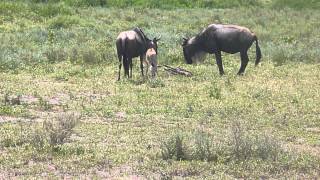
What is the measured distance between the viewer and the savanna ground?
337 inches

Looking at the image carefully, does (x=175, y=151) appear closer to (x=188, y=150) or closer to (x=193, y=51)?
(x=188, y=150)

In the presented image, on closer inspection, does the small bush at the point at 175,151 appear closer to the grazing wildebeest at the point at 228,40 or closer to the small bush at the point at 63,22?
the grazing wildebeest at the point at 228,40

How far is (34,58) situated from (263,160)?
12.3 metres

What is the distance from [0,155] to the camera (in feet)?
28.7

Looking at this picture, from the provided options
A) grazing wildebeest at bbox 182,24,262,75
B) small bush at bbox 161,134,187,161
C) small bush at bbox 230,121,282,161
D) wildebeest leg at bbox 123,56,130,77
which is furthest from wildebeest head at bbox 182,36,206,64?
small bush at bbox 161,134,187,161

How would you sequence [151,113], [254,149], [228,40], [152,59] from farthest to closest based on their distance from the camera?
1. [228,40]
2. [152,59]
3. [151,113]
4. [254,149]

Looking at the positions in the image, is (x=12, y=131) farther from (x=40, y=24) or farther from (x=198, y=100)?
(x=40, y=24)

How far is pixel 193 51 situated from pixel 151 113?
Answer: 25.5 ft

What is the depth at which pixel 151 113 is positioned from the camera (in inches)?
485

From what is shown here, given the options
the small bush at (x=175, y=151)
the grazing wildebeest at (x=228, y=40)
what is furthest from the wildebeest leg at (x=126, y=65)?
the small bush at (x=175, y=151)

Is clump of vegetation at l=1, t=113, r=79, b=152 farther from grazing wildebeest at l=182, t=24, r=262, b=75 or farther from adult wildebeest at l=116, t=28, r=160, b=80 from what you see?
grazing wildebeest at l=182, t=24, r=262, b=75

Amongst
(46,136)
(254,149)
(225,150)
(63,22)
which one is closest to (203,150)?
(225,150)

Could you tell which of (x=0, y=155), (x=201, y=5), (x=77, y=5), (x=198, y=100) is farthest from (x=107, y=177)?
(x=201, y=5)

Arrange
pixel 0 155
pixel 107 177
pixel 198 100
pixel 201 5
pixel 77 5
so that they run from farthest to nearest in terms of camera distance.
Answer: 1. pixel 201 5
2. pixel 77 5
3. pixel 198 100
4. pixel 0 155
5. pixel 107 177
